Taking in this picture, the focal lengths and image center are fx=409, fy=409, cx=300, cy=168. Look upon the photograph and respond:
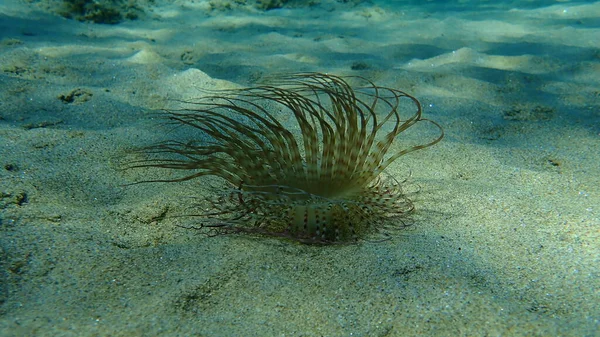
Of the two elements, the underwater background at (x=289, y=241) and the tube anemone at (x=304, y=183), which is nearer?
the underwater background at (x=289, y=241)

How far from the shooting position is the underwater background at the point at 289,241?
1.80m

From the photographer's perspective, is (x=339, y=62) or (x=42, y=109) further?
(x=339, y=62)

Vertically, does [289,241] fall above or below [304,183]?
below

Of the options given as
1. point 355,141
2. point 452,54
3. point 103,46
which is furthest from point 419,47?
point 355,141

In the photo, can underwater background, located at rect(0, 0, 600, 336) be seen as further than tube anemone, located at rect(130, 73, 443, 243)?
No

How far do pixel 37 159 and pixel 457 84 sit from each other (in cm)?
512

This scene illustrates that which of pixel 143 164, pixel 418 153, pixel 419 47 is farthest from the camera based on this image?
pixel 419 47

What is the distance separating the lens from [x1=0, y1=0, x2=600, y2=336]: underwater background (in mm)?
1801

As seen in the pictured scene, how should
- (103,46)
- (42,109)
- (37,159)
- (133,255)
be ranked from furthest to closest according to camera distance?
(103,46)
(42,109)
(37,159)
(133,255)

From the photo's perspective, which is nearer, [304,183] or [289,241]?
[289,241]

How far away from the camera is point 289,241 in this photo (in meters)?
2.45

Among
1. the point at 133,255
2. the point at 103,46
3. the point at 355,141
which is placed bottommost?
the point at 133,255

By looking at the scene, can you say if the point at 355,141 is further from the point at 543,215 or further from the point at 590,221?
the point at 590,221

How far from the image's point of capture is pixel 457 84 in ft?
19.0
